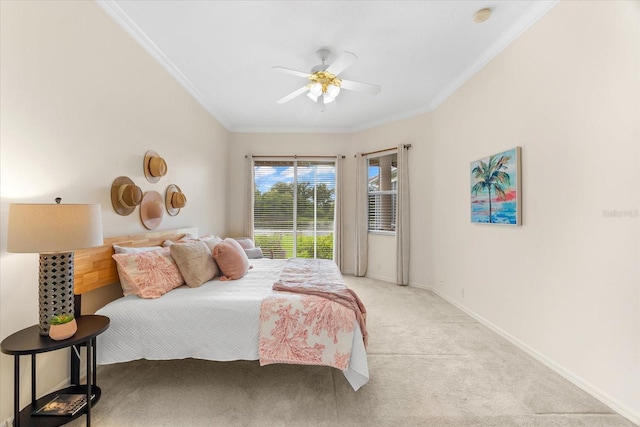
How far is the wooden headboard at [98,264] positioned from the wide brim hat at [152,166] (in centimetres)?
61

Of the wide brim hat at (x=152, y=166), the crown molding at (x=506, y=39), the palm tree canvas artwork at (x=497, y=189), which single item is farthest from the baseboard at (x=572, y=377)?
the wide brim hat at (x=152, y=166)

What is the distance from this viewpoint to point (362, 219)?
5.47 m

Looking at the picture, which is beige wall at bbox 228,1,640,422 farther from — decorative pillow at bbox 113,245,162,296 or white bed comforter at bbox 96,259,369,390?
decorative pillow at bbox 113,245,162,296

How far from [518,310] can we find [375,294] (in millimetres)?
1970

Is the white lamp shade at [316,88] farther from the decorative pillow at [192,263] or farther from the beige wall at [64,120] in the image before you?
the decorative pillow at [192,263]

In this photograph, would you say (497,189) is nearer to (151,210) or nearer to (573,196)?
(573,196)

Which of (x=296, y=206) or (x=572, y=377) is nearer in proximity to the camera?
(x=572, y=377)

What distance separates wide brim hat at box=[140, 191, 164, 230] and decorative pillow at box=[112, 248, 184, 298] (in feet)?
1.96

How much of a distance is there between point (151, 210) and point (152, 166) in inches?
17.5

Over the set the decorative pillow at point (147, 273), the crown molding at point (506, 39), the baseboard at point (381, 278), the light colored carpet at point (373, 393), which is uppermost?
the crown molding at point (506, 39)

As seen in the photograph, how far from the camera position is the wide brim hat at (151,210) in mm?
2873

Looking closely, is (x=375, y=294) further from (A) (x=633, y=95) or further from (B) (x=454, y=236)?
(A) (x=633, y=95)

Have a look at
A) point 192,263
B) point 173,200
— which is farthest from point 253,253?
point 192,263

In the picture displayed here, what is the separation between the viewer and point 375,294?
436 centimetres
